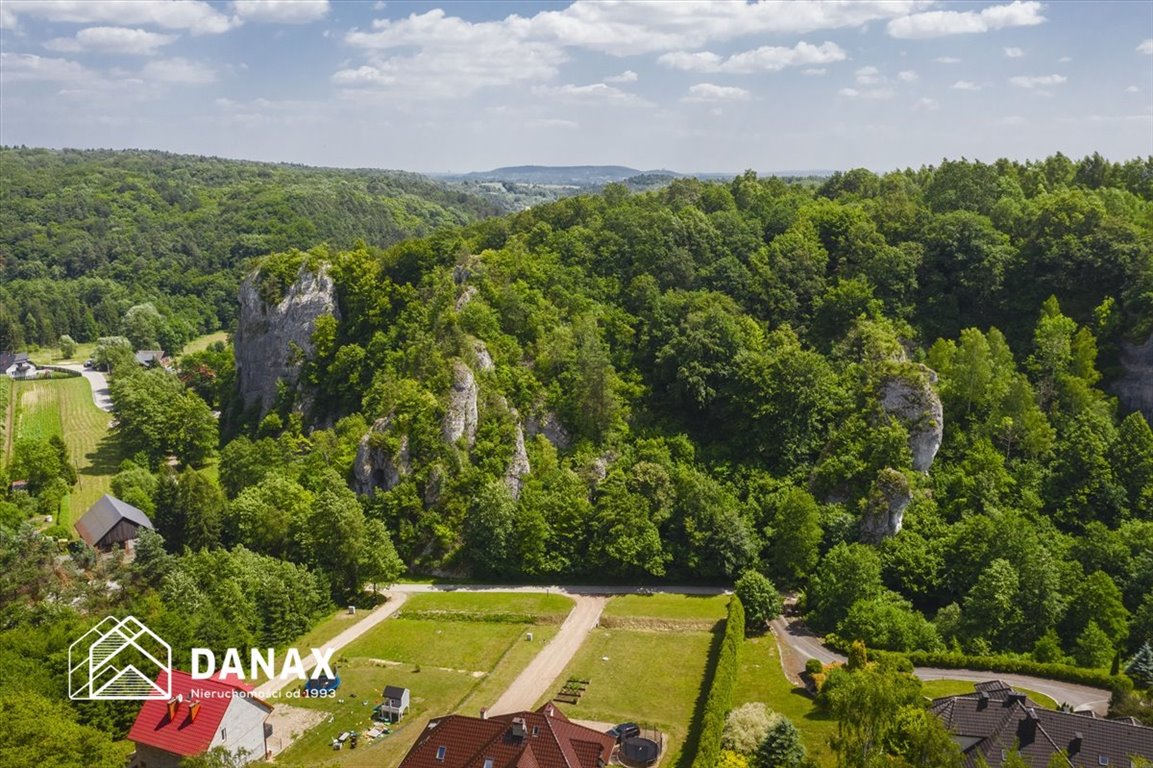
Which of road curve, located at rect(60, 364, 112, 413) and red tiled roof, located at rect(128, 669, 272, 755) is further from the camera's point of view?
road curve, located at rect(60, 364, 112, 413)

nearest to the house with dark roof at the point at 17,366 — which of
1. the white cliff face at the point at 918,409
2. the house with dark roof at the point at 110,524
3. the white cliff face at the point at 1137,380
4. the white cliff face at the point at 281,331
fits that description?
the white cliff face at the point at 281,331

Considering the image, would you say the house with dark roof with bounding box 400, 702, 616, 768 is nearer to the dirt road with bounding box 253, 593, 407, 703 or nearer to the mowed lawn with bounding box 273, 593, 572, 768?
the mowed lawn with bounding box 273, 593, 572, 768

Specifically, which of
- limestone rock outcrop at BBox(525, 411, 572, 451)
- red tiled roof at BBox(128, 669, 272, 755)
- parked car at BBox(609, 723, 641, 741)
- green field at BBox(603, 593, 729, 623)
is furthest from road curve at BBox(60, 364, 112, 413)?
parked car at BBox(609, 723, 641, 741)

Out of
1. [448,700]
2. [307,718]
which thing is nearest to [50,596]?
[307,718]

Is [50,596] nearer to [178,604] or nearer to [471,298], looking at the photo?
[178,604]

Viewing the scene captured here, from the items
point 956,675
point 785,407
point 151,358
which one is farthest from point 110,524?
point 151,358
